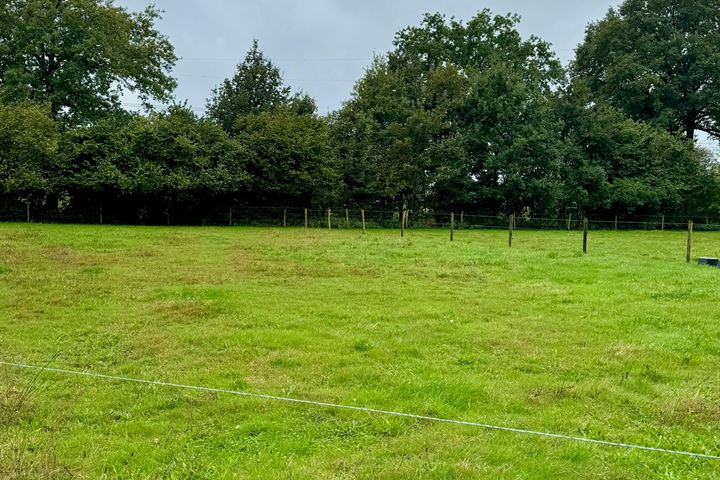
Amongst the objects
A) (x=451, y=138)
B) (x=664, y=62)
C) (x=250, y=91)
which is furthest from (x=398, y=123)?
(x=664, y=62)

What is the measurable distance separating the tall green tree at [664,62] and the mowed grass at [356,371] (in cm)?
3480

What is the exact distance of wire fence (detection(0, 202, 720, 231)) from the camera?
28.4m

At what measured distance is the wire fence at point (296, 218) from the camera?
28.4 metres

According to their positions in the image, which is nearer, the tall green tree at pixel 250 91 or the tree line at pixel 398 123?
the tree line at pixel 398 123

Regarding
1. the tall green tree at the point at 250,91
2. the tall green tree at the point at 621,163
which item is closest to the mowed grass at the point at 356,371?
the tall green tree at the point at 621,163

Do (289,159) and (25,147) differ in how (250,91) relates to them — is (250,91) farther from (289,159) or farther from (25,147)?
(25,147)

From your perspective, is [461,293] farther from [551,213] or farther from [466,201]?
[551,213]

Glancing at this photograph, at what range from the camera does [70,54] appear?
98.5 feet

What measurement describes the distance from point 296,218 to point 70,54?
15.8 metres

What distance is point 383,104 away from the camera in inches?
1362

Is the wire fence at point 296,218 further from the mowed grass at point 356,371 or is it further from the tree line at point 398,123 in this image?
the mowed grass at point 356,371

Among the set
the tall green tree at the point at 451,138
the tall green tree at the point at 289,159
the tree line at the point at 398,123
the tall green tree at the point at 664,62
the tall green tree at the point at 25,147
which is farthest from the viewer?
the tall green tree at the point at 664,62

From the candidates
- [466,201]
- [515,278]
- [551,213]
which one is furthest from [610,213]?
[515,278]

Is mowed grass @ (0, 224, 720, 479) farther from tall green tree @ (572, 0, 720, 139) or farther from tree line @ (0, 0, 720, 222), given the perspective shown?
tall green tree @ (572, 0, 720, 139)
